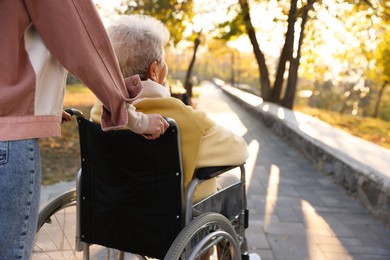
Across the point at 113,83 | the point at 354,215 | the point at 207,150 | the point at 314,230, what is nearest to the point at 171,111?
the point at 207,150

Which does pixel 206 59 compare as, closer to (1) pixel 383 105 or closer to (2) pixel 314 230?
(1) pixel 383 105

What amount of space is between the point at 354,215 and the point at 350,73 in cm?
3962

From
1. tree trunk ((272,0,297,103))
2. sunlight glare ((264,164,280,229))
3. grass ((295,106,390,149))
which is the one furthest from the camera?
tree trunk ((272,0,297,103))

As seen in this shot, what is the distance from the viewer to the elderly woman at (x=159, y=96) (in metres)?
1.74

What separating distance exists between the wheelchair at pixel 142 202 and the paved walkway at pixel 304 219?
139cm

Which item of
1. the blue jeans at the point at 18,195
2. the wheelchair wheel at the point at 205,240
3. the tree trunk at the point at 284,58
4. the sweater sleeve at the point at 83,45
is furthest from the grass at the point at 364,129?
the blue jeans at the point at 18,195

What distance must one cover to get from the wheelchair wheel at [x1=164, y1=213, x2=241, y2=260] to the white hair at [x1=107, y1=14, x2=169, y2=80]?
23.7 inches

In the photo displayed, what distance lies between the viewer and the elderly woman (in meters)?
1.74

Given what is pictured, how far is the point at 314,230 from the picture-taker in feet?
11.9

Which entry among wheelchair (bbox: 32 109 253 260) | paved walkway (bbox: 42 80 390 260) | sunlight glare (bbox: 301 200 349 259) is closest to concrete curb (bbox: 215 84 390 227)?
paved walkway (bbox: 42 80 390 260)

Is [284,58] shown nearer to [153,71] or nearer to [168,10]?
[168,10]

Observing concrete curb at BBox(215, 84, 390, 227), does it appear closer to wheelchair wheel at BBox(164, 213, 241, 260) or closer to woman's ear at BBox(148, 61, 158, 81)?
wheelchair wheel at BBox(164, 213, 241, 260)

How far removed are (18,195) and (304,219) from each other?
3.10m

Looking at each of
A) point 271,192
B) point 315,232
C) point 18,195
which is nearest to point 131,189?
point 18,195
